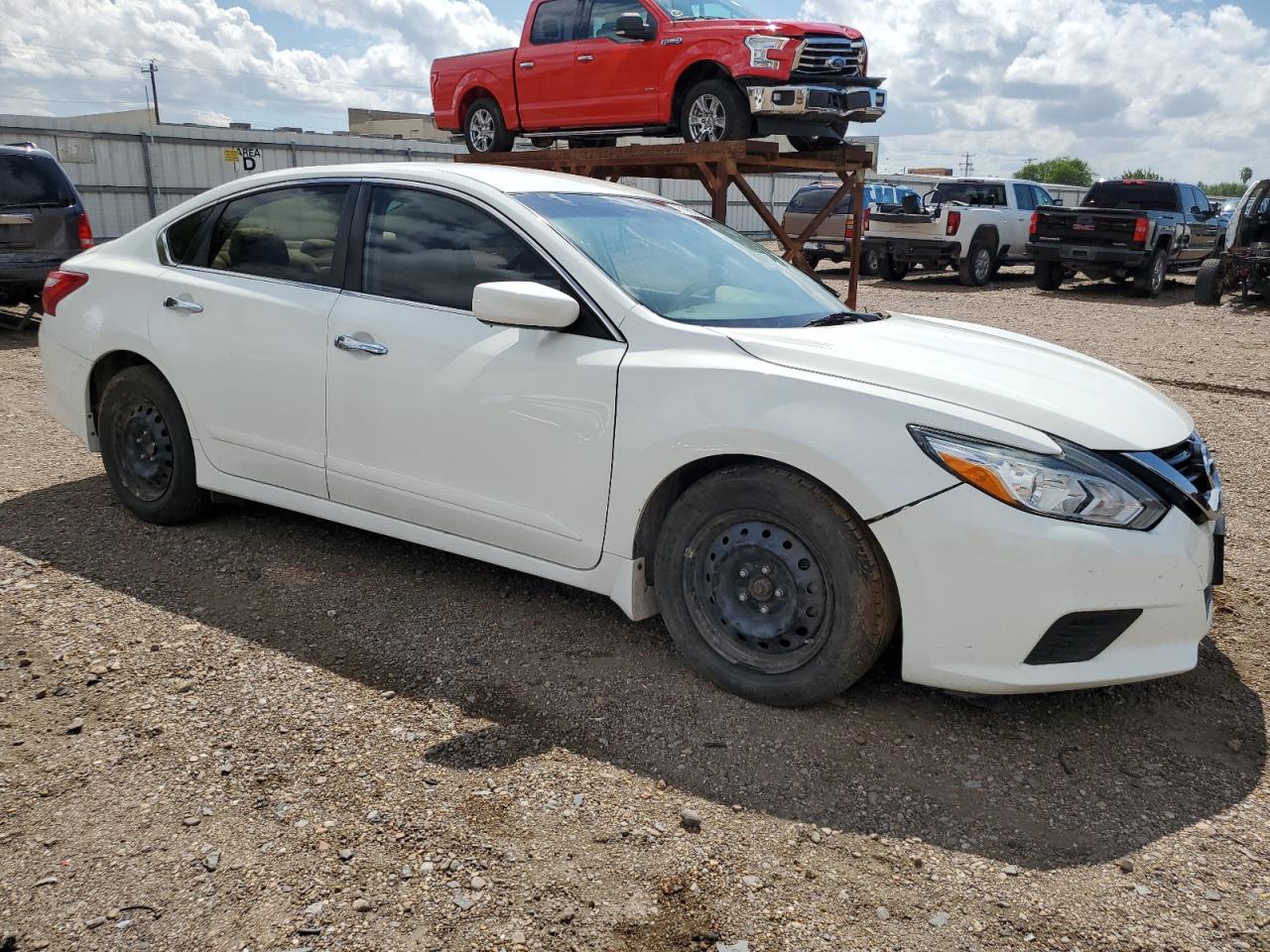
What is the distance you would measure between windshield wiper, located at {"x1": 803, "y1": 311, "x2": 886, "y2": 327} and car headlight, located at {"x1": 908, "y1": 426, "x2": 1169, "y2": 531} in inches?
37.3

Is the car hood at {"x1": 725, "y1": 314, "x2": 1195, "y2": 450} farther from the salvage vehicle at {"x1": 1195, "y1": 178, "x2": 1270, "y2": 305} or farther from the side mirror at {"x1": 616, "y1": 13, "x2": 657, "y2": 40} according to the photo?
the salvage vehicle at {"x1": 1195, "y1": 178, "x2": 1270, "y2": 305}

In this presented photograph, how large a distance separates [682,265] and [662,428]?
858 millimetres

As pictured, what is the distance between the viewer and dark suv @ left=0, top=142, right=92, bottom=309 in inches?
407

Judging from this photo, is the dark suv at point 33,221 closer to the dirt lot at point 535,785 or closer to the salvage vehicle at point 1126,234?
the dirt lot at point 535,785

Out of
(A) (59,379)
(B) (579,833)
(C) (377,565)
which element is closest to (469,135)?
(A) (59,379)

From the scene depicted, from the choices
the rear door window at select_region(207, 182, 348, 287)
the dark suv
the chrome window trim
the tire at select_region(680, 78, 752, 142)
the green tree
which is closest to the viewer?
the chrome window trim

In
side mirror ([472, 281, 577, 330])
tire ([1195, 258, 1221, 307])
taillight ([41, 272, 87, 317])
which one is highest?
side mirror ([472, 281, 577, 330])

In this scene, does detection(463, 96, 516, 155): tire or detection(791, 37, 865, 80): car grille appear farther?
detection(463, 96, 516, 155): tire

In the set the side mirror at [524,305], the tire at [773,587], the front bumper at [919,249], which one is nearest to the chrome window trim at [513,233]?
the side mirror at [524,305]

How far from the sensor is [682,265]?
388 centimetres

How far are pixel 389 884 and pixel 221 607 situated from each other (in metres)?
1.90

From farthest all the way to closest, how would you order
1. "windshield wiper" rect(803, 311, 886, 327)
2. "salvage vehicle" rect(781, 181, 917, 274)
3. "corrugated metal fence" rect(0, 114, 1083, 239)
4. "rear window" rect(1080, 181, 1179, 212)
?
"salvage vehicle" rect(781, 181, 917, 274) → "corrugated metal fence" rect(0, 114, 1083, 239) → "rear window" rect(1080, 181, 1179, 212) → "windshield wiper" rect(803, 311, 886, 327)

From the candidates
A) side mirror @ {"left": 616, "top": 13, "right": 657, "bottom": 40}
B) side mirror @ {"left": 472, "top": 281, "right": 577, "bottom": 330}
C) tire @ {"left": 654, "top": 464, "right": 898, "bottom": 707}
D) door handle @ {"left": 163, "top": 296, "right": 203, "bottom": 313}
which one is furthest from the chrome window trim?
side mirror @ {"left": 616, "top": 13, "right": 657, "bottom": 40}

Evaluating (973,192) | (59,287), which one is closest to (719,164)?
(59,287)
